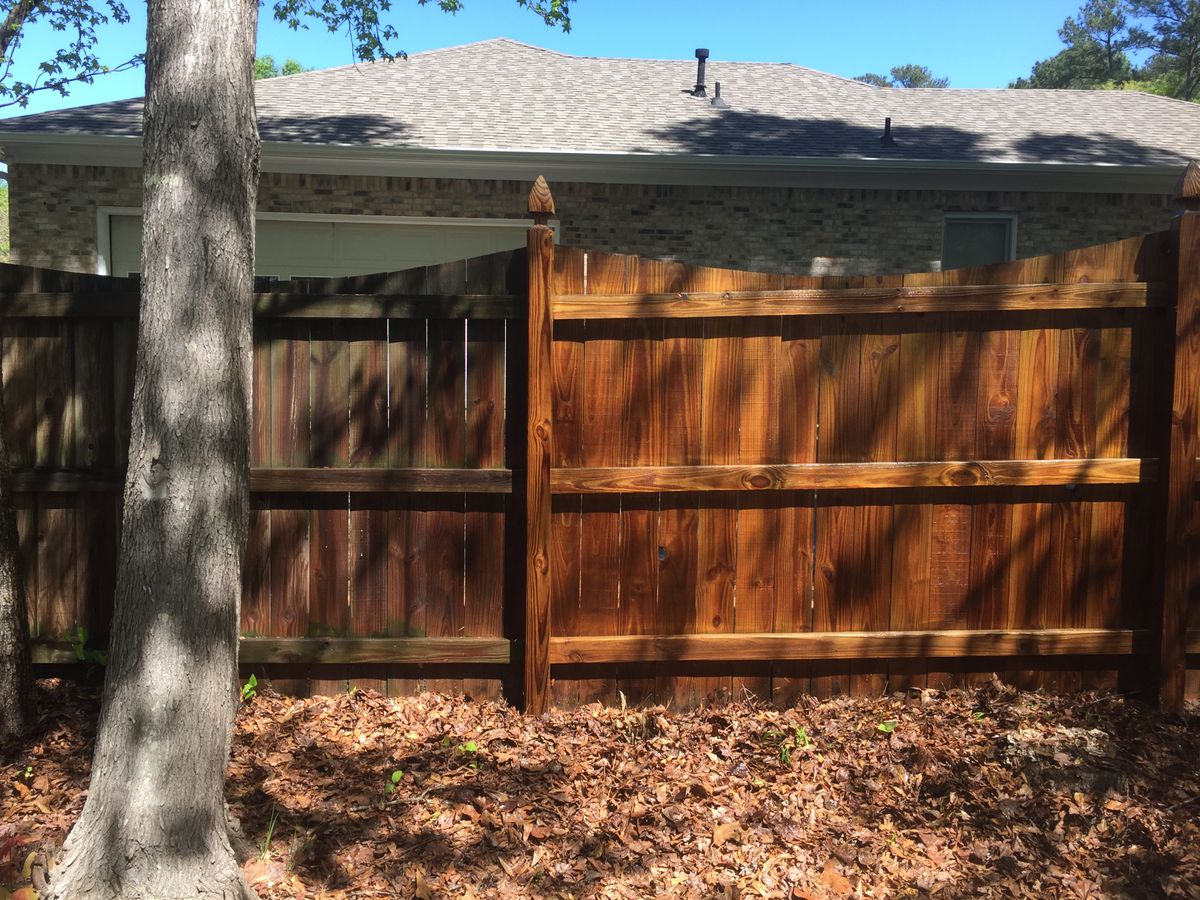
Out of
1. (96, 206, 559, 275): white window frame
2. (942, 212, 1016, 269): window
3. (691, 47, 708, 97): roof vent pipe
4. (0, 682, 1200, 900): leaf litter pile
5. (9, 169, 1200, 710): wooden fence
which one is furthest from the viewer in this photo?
(691, 47, 708, 97): roof vent pipe

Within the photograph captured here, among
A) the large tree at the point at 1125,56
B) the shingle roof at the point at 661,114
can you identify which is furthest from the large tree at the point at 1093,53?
the shingle roof at the point at 661,114

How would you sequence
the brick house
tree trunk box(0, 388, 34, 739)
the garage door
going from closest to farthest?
tree trunk box(0, 388, 34, 739) < the brick house < the garage door

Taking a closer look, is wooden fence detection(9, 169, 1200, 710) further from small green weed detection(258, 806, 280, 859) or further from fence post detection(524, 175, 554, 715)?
small green weed detection(258, 806, 280, 859)

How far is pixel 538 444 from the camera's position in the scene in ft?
13.2

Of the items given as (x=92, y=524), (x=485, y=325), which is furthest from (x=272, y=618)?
(x=485, y=325)

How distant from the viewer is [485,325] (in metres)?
4.12

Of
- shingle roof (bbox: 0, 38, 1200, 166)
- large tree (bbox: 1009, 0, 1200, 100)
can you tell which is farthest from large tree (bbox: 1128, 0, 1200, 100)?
shingle roof (bbox: 0, 38, 1200, 166)

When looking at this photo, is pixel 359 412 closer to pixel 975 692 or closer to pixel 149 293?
A: pixel 149 293

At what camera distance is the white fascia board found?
28.6 ft

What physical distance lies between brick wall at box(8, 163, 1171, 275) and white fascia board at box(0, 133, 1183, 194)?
123 mm

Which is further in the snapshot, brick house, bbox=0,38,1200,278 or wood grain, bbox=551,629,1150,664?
brick house, bbox=0,38,1200,278

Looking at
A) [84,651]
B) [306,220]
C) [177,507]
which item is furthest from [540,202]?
[306,220]

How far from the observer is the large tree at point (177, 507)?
9.05 feet

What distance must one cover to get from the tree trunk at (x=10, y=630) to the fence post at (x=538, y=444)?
206 cm
